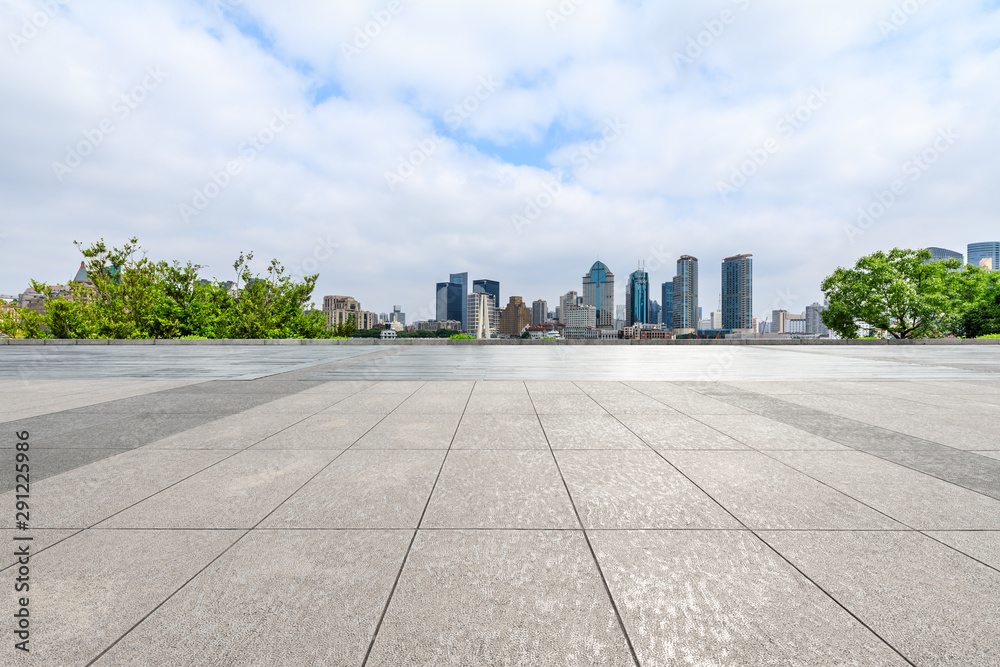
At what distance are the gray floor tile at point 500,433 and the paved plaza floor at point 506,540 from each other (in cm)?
6

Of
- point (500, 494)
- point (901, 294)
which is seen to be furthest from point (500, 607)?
point (901, 294)

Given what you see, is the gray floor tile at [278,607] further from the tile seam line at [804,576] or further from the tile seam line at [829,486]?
the tile seam line at [829,486]

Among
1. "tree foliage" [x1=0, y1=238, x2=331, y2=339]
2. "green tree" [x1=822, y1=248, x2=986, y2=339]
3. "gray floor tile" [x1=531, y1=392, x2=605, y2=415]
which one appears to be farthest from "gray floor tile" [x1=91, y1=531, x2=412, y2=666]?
"green tree" [x1=822, y1=248, x2=986, y2=339]

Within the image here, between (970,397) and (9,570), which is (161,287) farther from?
(970,397)

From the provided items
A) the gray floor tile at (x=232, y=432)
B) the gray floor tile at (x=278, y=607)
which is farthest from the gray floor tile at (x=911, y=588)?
the gray floor tile at (x=232, y=432)

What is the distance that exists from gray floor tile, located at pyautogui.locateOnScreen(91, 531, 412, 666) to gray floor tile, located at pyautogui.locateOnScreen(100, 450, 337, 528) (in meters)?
0.62

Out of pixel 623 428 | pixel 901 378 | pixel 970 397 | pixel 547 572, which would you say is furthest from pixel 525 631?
pixel 901 378

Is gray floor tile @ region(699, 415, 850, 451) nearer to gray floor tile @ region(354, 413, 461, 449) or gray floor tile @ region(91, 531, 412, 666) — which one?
gray floor tile @ region(354, 413, 461, 449)

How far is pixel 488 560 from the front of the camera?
271cm

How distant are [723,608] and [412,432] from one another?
4325mm

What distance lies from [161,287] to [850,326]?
64269mm

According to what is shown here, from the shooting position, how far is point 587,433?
5.79 metres

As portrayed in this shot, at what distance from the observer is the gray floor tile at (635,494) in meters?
3.28

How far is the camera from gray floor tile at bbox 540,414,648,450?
5.25 metres
